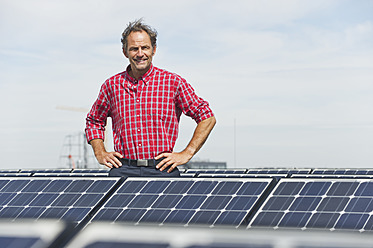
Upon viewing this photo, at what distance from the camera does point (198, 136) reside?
9.38 m

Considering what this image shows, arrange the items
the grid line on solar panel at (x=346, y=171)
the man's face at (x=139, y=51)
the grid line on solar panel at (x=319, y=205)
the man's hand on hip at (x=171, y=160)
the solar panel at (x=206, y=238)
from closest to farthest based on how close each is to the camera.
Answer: the solar panel at (x=206, y=238) < the grid line on solar panel at (x=319, y=205) < the man's hand on hip at (x=171, y=160) < the man's face at (x=139, y=51) < the grid line on solar panel at (x=346, y=171)

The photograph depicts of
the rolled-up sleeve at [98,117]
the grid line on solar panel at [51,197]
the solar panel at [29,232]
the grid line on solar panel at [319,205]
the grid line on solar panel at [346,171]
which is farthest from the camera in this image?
the grid line on solar panel at [346,171]

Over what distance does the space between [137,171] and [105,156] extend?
0.54 metres

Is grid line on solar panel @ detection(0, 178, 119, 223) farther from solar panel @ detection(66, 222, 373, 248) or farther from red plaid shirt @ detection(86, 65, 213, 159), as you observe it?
solar panel @ detection(66, 222, 373, 248)

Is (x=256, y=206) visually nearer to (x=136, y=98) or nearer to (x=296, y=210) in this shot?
(x=296, y=210)

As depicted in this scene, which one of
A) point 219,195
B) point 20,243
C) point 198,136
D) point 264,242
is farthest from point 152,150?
point 264,242

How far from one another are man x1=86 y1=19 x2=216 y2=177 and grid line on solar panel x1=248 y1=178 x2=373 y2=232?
1.79 m

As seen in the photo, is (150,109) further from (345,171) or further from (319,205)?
(345,171)

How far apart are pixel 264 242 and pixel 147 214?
358cm

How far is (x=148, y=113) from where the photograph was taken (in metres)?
9.27

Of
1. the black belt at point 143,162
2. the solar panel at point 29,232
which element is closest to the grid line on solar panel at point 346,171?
the black belt at point 143,162

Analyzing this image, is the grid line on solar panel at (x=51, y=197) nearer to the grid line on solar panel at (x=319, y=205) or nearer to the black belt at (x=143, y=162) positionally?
the black belt at (x=143, y=162)

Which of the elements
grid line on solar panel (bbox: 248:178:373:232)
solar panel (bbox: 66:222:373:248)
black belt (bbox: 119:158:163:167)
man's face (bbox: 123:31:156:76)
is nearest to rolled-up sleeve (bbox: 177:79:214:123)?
man's face (bbox: 123:31:156:76)

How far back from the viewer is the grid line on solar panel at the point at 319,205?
7012 mm
